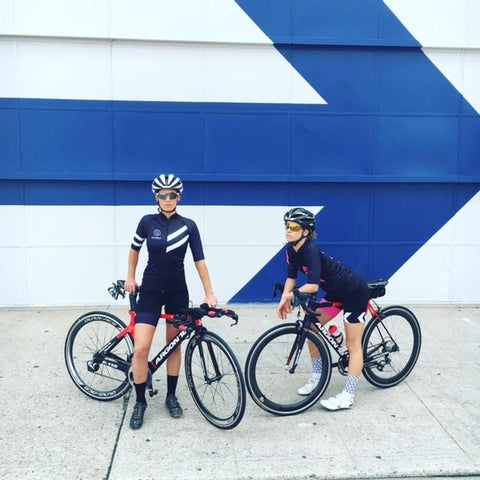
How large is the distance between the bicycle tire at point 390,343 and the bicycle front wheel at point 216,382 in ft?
3.94

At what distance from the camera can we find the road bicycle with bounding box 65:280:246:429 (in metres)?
4.70

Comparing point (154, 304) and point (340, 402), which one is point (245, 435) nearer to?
point (340, 402)

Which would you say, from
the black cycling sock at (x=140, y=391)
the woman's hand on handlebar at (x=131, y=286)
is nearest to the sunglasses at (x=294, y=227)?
the woman's hand on handlebar at (x=131, y=286)

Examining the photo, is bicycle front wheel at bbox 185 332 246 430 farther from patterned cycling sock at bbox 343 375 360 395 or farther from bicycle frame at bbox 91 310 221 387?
patterned cycling sock at bbox 343 375 360 395

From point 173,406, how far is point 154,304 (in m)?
0.84

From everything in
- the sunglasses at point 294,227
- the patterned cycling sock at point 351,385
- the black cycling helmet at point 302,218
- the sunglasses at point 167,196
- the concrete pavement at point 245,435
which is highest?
the sunglasses at point 167,196

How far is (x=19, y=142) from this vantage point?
754 centimetres

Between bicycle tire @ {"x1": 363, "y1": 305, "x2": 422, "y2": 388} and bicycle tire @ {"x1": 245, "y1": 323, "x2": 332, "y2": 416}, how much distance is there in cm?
56

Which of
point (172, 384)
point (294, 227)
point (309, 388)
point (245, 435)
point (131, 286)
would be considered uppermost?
point (294, 227)

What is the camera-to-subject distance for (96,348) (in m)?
5.75

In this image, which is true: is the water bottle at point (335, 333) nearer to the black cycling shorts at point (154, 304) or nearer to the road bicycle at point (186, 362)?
the road bicycle at point (186, 362)

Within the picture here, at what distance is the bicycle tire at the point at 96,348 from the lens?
5121 millimetres

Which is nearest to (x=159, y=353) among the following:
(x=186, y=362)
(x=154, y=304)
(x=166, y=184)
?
(x=186, y=362)

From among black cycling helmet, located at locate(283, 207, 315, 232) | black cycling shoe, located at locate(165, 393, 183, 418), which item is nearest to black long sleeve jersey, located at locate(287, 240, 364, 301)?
black cycling helmet, located at locate(283, 207, 315, 232)
